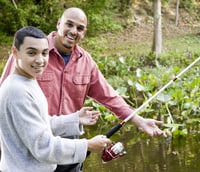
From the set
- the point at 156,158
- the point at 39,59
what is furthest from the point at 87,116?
the point at 156,158

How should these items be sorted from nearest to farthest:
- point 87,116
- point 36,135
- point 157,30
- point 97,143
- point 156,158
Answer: point 36,135, point 97,143, point 87,116, point 156,158, point 157,30

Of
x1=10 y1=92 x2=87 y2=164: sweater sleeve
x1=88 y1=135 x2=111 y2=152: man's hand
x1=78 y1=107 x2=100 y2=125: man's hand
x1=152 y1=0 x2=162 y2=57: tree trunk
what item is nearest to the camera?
x1=10 y1=92 x2=87 y2=164: sweater sleeve

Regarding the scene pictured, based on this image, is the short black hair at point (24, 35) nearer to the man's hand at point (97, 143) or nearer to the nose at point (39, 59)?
the nose at point (39, 59)

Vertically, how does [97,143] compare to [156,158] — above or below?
above

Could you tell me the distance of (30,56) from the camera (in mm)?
1896

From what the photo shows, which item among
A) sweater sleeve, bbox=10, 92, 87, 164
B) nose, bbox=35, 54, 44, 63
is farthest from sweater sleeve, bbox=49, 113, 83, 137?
nose, bbox=35, 54, 44, 63

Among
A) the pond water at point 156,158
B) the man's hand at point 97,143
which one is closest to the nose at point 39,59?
the man's hand at point 97,143

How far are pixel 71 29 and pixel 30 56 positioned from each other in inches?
32.2

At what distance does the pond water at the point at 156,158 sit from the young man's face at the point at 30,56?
2867 mm

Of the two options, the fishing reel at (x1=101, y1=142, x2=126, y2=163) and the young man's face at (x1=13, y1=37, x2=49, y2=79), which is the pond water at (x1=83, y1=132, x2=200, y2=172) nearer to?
the fishing reel at (x1=101, y1=142, x2=126, y2=163)

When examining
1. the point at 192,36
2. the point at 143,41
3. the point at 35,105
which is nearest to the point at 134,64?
the point at 143,41

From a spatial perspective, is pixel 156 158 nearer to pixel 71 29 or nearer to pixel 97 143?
pixel 71 29

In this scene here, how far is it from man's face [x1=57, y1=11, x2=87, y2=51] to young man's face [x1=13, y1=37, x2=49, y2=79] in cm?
74

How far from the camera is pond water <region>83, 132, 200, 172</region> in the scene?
4.62 metres
